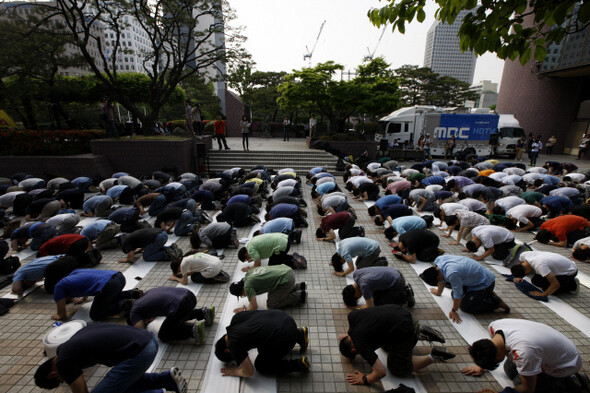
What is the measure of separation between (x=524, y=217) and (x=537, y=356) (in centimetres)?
530

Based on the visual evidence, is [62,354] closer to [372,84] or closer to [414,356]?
[414,356]

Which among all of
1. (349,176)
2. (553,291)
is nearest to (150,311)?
(553,291)

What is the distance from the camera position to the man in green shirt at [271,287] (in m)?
3.84

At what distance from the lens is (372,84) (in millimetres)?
17031

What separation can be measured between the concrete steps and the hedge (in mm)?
5553

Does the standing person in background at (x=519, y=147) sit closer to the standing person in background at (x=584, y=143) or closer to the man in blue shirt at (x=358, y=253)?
the standing person in background at (x=584, y=143)

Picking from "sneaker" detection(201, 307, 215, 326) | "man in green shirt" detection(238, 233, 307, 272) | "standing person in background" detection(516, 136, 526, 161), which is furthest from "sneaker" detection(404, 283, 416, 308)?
"standing person in background" detection(516, 136, 526, 161)

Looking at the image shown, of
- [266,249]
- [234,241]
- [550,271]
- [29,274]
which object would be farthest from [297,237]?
[29,274]

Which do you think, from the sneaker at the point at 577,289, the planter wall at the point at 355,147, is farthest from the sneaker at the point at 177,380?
the planter wall at the point at 355,147

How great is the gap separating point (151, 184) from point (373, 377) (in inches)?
336

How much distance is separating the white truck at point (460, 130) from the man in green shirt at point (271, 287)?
16.0 meters

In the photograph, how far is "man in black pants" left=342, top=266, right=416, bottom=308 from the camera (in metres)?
3.79

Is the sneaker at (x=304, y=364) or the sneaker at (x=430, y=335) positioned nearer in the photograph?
the sneaker at (x=304, y=364)

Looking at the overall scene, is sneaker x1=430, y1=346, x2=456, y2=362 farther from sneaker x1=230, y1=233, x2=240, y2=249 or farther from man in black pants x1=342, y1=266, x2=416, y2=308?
sneaker x1=230, y1=233, x2=240, y2=249
